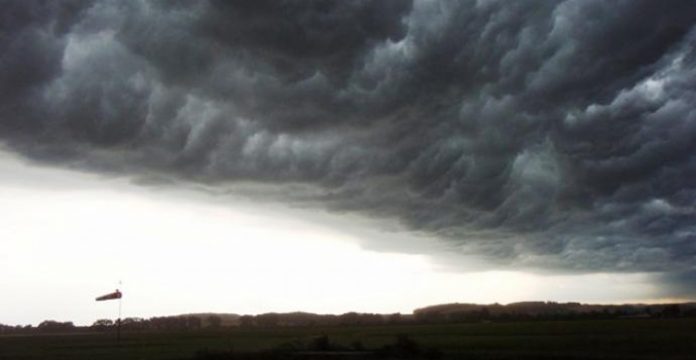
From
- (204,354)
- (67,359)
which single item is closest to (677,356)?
(204,354)

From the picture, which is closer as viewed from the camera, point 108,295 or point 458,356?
point 458,356

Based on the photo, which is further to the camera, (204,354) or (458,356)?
(204,354)

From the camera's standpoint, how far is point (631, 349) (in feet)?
186

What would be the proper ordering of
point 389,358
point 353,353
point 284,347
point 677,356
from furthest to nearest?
point 284,347 < point 353,353 < point 389,358 < point 677,356

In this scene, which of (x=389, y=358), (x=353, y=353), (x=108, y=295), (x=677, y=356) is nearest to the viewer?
(x=677, y=356)

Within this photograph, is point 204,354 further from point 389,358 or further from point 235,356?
point 389,358

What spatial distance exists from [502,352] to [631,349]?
10869 mm

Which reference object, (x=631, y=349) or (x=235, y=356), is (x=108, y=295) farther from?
(x=631, y=349)

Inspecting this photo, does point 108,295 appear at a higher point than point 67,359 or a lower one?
higher

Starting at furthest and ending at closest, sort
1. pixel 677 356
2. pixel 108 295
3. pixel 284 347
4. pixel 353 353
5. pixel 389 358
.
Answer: pixel 108 295 < pixel 284 347 < pixel 353 353 < pixel 389 358 < pixel 677 356

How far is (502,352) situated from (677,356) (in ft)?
45.9

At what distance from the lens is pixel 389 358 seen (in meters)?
51.8

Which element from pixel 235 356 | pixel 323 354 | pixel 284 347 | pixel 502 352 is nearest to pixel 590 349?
pixel 502 352

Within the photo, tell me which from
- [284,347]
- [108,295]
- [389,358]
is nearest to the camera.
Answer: [389,358]
